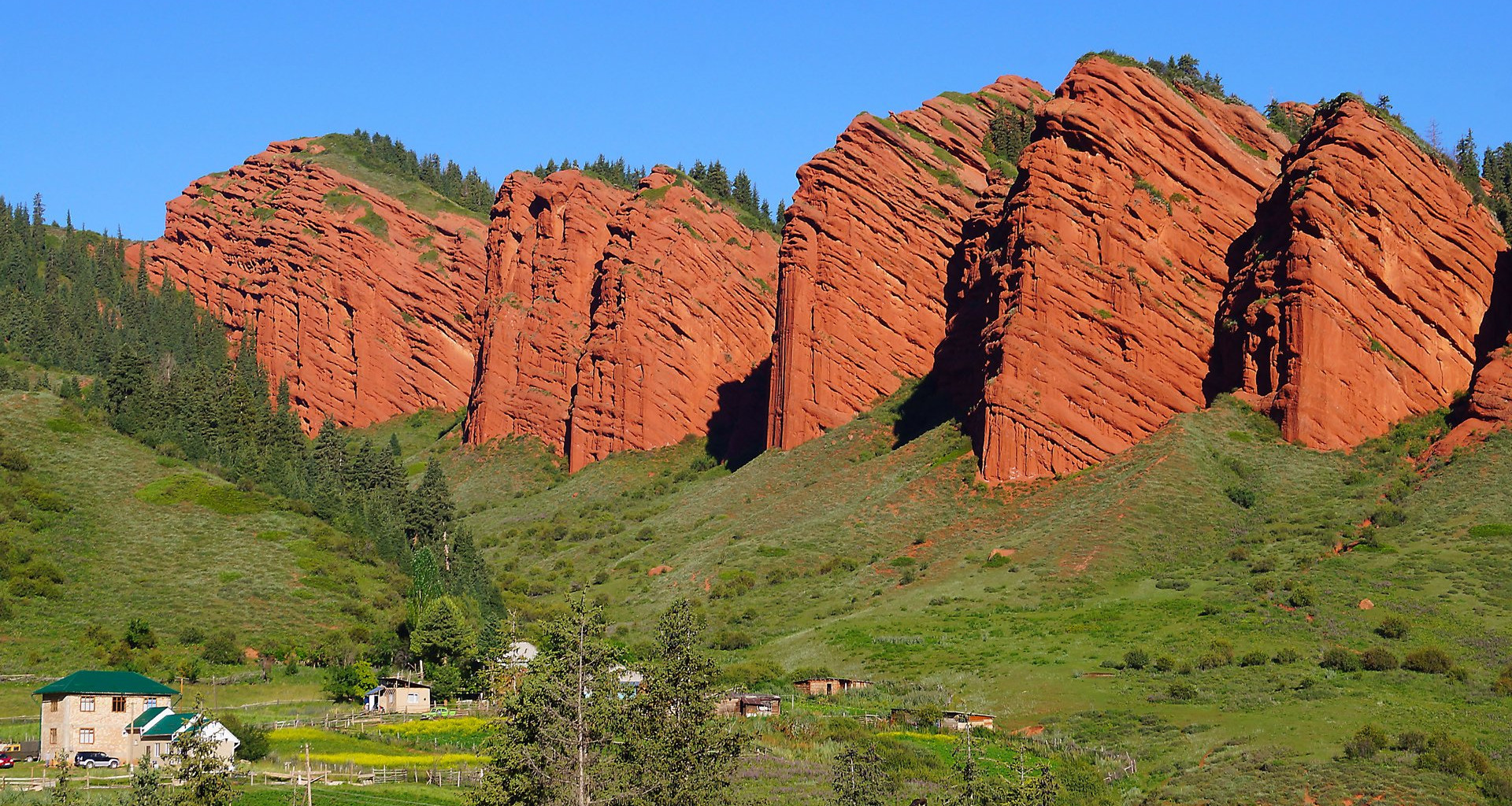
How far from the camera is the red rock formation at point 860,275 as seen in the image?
146 m

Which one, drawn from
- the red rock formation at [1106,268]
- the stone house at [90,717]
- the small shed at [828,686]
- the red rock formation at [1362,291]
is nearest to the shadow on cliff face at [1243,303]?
the red rock formation at [1362,291]

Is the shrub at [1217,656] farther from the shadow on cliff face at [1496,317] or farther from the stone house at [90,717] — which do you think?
the stone house at [90,717]

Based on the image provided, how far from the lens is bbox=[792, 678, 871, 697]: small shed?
85.1 m

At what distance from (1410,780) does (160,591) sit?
232 feet

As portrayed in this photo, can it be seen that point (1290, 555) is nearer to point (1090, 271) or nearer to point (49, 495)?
point (1090, 271)

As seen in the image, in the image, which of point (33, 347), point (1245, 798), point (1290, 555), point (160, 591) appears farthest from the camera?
point (33, 347)

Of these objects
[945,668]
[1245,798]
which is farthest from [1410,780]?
[945,668]

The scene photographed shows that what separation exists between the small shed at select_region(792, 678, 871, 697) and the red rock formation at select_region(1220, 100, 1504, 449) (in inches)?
1536

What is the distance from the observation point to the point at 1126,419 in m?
117

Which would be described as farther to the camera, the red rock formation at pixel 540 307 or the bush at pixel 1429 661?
the red rock formation at pixel 540 307

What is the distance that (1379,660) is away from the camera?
7869cm

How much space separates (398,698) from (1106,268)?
188 ft

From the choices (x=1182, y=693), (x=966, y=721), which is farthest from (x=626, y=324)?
(x=1182, y=693)

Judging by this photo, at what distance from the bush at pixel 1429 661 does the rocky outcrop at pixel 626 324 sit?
8880cm
